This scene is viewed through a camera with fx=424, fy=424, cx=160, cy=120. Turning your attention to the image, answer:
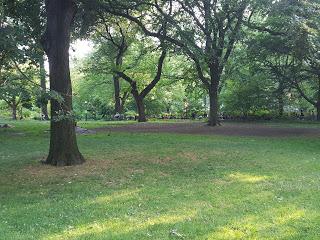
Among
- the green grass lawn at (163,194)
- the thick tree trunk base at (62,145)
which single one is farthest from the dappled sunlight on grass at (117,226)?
the thick tree trunk base at (62,145)

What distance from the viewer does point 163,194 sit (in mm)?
8688

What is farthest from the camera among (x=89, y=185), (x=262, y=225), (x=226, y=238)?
(x=89, y=185)

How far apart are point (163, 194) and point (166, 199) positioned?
480mm

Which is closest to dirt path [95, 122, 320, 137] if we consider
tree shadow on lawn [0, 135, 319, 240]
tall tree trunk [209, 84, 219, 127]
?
tall tree trunk [209, 84, 219, 127]

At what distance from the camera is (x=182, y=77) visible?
3397 centimetres

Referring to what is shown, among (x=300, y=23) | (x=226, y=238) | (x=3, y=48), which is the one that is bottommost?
(x=226, y=238)

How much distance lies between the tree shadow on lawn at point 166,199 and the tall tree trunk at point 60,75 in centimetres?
72

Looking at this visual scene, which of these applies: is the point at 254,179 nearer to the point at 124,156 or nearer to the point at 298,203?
the point at 298,203

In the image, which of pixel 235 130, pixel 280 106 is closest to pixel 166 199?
pixel 235 130

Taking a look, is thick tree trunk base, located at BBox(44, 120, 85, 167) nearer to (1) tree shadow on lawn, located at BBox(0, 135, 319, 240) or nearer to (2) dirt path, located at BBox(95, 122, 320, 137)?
(1) tree shadow on lawn, located at BBox(0, 135, 319, 240)

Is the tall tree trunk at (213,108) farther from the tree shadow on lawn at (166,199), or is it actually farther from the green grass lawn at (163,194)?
the tree shadow on lawn at (166,199)

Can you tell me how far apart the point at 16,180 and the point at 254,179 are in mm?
5770

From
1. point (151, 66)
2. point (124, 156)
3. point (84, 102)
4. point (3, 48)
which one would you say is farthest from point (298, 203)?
point (84, 102)

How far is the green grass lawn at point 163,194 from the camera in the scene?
20.6 feet
